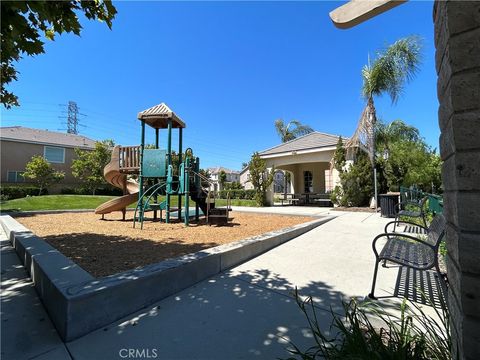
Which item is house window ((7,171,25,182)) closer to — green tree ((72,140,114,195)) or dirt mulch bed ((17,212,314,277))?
green tree ((72,140,114,195))

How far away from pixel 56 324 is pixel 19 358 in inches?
17.3

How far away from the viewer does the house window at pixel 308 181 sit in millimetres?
23875

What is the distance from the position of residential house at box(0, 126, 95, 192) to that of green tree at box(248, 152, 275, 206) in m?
24.3

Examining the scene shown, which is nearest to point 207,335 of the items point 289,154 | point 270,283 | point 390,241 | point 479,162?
point 270,283

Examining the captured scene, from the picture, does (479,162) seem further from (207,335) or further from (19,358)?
(19,358)

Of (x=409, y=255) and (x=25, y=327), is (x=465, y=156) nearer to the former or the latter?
(x=409, y=255)

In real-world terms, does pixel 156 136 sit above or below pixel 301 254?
above

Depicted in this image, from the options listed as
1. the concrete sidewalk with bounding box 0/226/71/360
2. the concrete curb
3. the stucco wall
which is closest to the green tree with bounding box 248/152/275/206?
the concrete curb

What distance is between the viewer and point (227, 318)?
2666 millimetres

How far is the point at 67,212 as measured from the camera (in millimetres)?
12664

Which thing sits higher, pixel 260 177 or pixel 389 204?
pixel 260 177

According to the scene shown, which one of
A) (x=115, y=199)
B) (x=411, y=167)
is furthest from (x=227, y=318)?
(x=411, y=167)

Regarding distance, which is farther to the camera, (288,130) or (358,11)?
(288,130)

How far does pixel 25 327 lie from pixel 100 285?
2.58 ft
